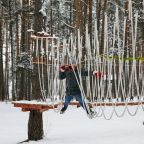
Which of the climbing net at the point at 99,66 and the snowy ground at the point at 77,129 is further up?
the climbing net at the point at 99,66

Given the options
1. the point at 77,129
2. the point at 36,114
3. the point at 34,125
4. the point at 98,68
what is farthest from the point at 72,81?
the point at 77,129

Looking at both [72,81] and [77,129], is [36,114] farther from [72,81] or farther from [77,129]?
[72,81]

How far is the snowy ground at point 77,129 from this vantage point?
1158 cm

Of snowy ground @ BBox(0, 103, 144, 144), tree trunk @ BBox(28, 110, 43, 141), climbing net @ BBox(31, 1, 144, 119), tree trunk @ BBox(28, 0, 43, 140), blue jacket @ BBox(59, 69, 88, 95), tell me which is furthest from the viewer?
tree trunk @ BBox(28, 110, 43, 141)

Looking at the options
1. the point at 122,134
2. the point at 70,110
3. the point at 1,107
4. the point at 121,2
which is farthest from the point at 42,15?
the point at 121,2

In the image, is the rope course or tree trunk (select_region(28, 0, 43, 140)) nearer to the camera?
the rope course

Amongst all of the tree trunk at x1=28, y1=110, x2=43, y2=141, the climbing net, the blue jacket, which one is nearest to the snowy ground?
the tree trunk at x1=28, y1=110, x2=43, y2=141

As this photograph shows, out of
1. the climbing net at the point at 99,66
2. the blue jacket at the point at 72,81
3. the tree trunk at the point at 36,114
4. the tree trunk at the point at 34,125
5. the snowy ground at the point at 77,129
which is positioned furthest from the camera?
the tree trunk at the point at 34,125

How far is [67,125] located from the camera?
1489 cm

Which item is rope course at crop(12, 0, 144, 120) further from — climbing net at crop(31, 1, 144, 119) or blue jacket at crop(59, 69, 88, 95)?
blue jacket at crop(59, 69, 88, 95)

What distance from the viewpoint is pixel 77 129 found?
13922mm

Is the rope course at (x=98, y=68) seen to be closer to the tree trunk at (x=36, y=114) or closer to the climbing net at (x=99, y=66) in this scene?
the climbing net at (x=99, y=66)

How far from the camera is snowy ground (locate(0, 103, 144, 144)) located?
11.6 m

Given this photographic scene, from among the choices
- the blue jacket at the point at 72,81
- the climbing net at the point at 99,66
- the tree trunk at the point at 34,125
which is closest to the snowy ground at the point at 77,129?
the tree trunk at the point at 34,125
